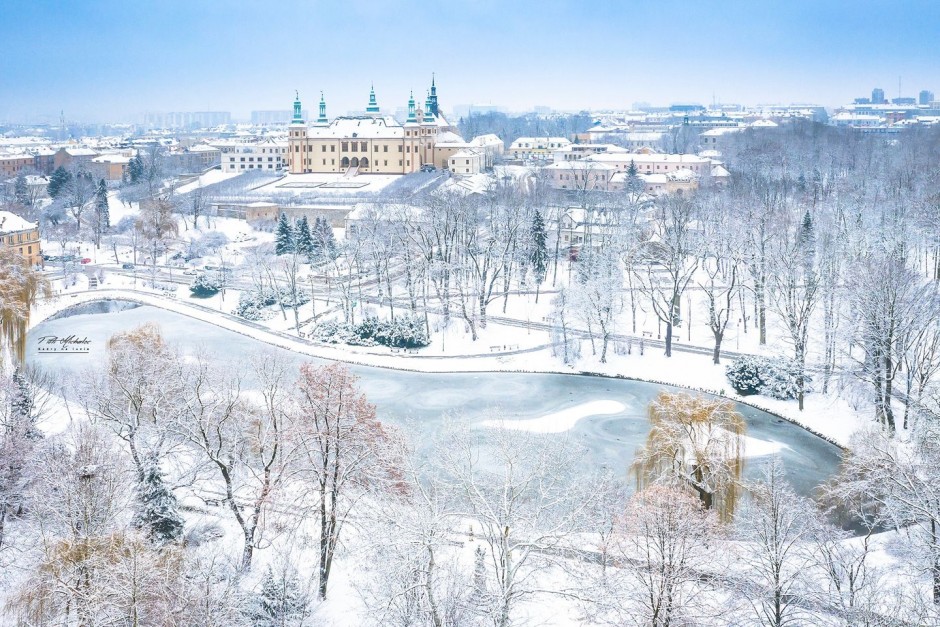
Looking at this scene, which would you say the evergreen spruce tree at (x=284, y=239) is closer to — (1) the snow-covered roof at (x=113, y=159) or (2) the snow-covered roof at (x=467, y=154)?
(2) the snow-covered roof at (x=467, y=154)

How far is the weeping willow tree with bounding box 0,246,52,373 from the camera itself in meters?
23.1

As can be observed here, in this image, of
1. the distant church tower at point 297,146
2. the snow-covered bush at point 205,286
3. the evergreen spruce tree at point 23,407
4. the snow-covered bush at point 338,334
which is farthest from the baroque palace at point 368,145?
the evergreen spruce tree at point 23,407

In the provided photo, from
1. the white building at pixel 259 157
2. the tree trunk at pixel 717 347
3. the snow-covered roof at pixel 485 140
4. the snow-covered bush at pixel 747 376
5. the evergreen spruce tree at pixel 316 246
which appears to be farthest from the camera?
the snow-covered roof at pixel 485 140

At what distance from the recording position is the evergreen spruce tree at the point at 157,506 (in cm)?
1867

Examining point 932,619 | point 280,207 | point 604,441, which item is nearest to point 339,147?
point 280,207

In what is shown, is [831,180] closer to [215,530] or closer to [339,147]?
[339,147]

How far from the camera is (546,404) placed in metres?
30.4

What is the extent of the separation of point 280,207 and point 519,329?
116ft

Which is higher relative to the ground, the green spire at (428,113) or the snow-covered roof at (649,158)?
the green spire at (428,113)

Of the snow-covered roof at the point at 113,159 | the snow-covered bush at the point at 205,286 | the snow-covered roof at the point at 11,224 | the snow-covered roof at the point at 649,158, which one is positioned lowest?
the snow-covered bush at the point at 205,286

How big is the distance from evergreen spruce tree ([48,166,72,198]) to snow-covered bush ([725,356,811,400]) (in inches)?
2491

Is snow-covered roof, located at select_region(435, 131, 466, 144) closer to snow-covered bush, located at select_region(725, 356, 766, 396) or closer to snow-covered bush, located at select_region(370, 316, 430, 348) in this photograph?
snow-covered bush, located at select_region(370, 316, 430, 348)

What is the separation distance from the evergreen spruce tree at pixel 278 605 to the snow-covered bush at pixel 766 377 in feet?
65.1

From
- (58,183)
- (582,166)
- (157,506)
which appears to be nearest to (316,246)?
(157,506)
